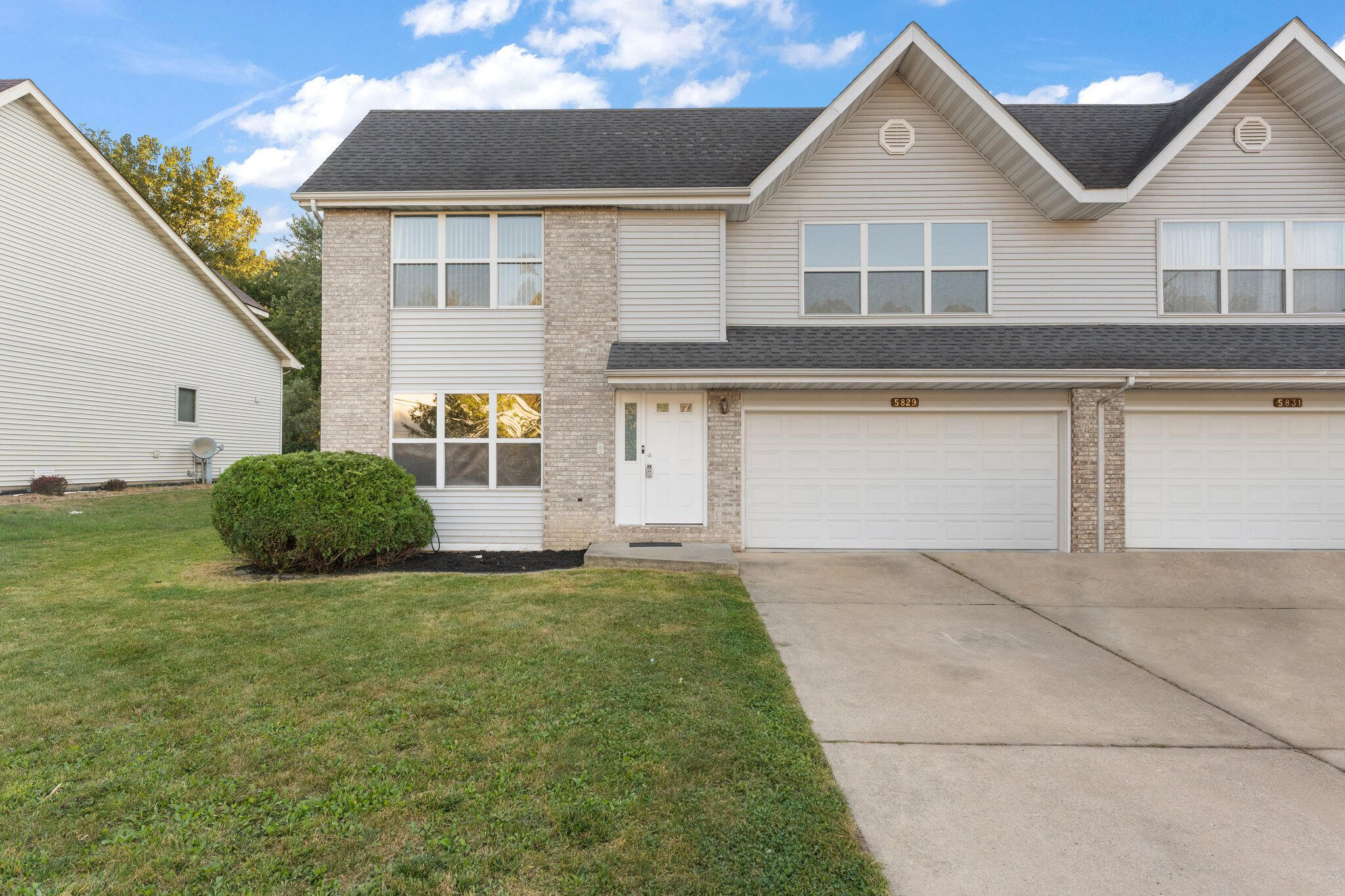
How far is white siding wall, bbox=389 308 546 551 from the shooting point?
984 cm

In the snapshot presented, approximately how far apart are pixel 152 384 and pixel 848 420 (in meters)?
17.8

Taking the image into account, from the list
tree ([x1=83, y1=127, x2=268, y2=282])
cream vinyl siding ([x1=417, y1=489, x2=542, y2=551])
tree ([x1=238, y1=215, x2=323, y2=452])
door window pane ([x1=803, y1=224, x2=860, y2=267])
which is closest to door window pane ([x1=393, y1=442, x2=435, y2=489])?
cream vinyl siding ([x1=417, y1=489, x2=542, y2=551])

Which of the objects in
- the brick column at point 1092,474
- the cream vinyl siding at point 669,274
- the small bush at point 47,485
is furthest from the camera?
the small bush at point 47,485

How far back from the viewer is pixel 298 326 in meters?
31.5

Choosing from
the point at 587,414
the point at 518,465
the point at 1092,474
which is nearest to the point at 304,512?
the point at 518,465

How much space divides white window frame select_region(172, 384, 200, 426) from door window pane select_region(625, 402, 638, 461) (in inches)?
598

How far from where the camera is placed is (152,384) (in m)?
17.0

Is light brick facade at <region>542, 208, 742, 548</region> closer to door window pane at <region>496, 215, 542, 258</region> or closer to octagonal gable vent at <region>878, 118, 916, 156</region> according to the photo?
door window pane at <region>496, 215, 542, 258</region>

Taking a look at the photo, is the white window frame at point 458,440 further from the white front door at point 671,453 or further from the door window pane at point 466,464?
the white front door at point 671,453

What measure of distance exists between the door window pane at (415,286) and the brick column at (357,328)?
14cm

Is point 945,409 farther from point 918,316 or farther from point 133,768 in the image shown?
point 133,768

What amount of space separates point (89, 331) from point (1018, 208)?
774 inches

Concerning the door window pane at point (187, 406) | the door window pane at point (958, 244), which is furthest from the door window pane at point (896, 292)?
the door window pane at point (187, 406)

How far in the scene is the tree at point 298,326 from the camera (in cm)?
3155
